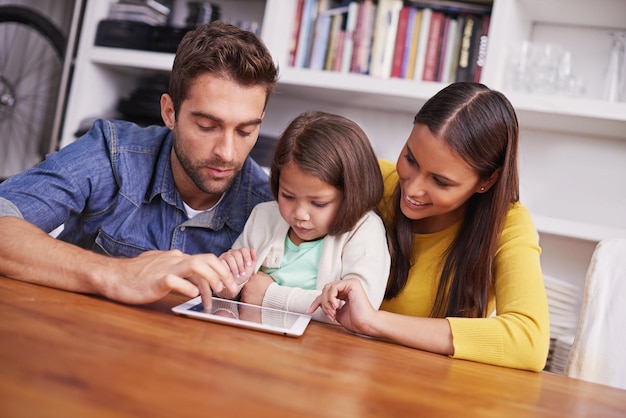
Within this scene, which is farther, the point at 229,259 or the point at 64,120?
Answer: the point at 64,120

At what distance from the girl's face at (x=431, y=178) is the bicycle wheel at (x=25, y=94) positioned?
245 cm

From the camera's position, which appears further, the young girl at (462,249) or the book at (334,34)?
the book at (334,34)

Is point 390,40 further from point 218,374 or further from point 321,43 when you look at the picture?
point 218,374

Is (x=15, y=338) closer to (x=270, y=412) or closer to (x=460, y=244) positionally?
(x=270, y=412)

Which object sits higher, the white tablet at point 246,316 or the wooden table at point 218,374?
the white tablet at point 246,316

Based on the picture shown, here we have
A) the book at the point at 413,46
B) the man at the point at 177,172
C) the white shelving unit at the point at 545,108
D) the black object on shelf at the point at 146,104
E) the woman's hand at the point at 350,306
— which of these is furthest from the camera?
the black object on shelf at the point at 146,104

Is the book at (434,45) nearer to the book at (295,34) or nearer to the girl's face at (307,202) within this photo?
the book at (295,34)

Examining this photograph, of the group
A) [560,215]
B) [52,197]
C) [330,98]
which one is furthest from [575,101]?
[52,197]

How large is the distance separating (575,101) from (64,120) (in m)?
2.08

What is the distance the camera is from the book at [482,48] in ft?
7.89

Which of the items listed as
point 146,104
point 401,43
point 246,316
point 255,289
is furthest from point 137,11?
point 246,316

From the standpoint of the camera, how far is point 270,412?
620 millimetres

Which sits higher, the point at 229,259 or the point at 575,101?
the point at 575,101

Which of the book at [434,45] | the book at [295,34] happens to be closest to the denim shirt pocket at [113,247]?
the book at [295,34]
